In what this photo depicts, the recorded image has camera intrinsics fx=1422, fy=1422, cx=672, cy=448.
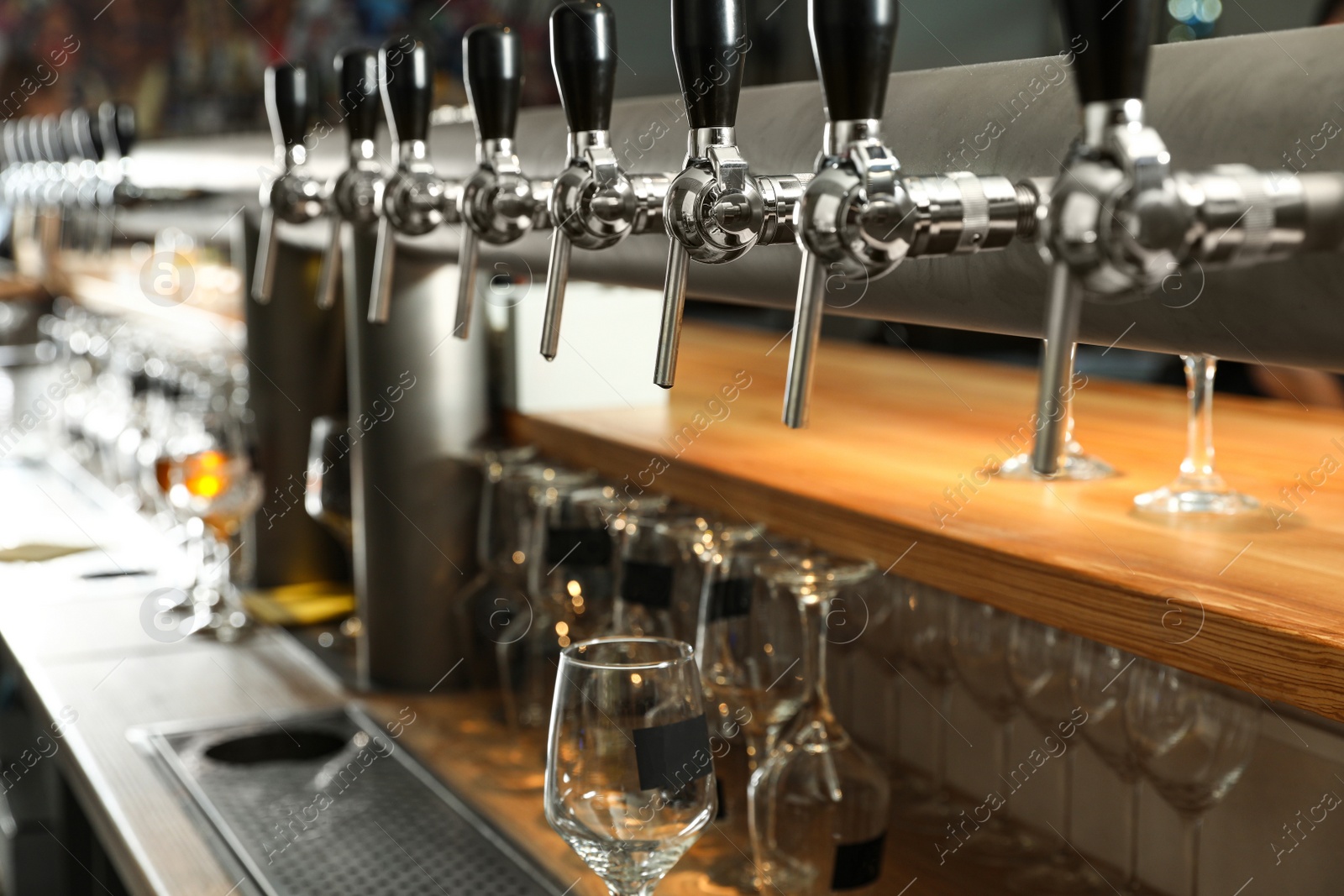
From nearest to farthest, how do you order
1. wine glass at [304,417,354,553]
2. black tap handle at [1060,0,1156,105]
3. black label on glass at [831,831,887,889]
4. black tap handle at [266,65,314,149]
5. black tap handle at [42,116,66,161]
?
black tap handle at [1060,0,1156,105]
black label on glass at [831,831,887,889]
black tap handle at [266,65,314,149]
wine glass at [304,417,354,553]
black tap handle at [42,116,66,161]

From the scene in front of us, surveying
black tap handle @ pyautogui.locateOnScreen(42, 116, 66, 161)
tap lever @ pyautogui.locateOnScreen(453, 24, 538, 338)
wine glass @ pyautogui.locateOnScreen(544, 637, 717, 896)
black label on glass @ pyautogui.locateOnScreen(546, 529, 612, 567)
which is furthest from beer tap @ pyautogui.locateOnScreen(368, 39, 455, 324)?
black tap handle @ pyautogui.locateOnScreen(42, 116, 66, 161)

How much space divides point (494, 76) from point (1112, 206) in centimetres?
56

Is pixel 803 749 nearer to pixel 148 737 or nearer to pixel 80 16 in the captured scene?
pixel 148 737

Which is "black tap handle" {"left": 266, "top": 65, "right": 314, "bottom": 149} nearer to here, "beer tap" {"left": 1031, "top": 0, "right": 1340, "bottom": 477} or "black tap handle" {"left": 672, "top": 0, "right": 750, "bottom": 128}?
"black tap handle" {"left": 672, "top": 0, "right": 750, "bottom": 128}

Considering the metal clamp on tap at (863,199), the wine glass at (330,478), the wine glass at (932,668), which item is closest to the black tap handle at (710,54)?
the metal clamp on tap at (863,199)

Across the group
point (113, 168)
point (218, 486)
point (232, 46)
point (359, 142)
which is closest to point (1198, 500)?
point (359, 142)

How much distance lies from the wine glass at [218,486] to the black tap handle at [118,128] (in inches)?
17.5

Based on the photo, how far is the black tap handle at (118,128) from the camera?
2240 mm

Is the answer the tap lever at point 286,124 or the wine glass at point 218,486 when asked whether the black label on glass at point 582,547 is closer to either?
the tap lever at point 286,124

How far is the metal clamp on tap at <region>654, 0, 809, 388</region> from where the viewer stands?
0.67m

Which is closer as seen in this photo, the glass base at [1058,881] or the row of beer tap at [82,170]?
the glass base at [1058,881]

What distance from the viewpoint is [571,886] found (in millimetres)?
1288

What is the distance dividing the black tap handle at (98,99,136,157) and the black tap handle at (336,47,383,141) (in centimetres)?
121

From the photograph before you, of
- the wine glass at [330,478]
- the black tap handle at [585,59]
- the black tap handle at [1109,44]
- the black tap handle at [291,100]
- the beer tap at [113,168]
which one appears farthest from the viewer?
the beer tap at [113,168]
